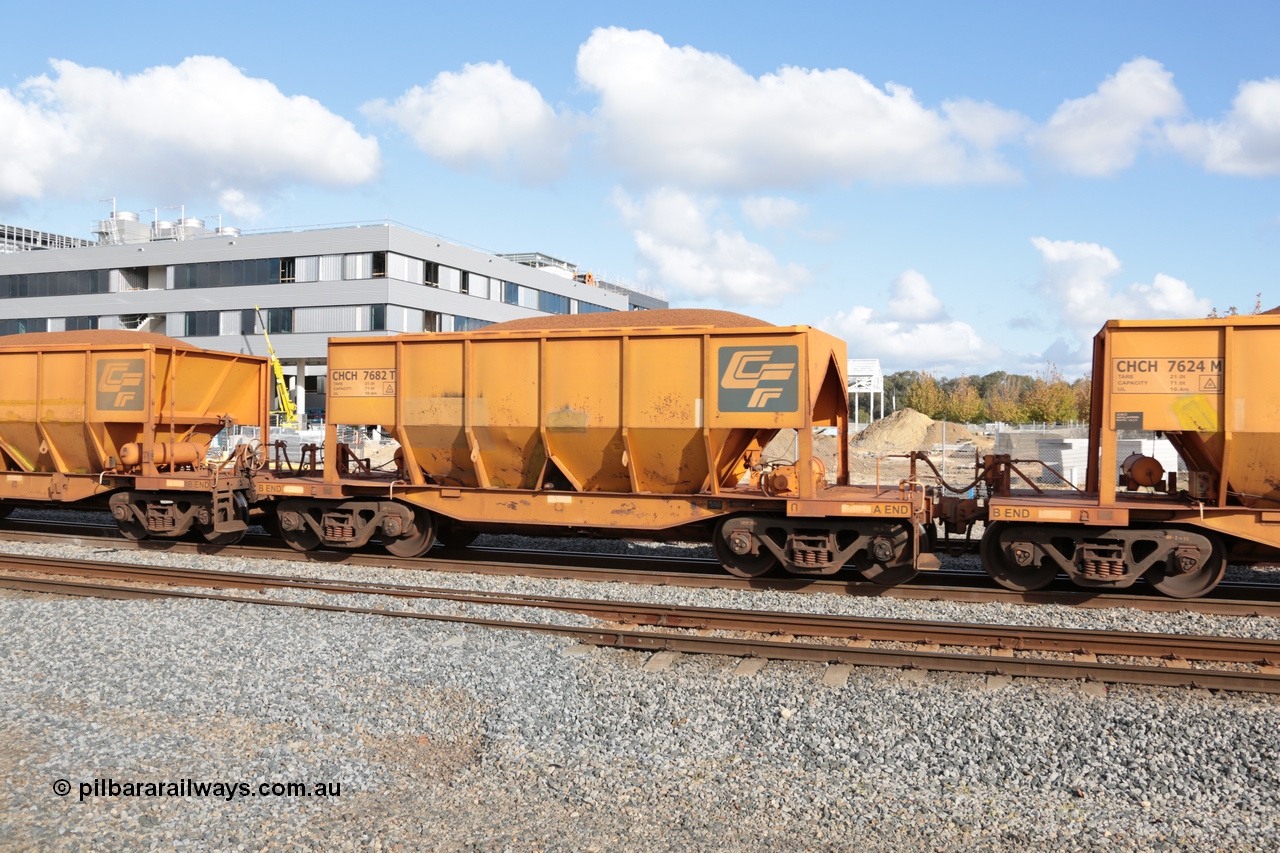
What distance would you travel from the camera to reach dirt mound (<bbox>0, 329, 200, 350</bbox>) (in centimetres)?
1444

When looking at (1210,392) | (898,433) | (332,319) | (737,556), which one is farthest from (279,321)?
(1210,392)

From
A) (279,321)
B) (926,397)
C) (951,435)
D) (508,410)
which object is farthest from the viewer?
(926,397)

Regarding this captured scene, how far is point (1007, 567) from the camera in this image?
10.3 metres

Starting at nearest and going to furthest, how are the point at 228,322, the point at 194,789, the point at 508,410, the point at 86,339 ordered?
the point at 194,789, the point at 508,410, the point at 86,339, the point at 228,322

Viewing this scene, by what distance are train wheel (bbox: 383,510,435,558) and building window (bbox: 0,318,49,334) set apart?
2223 inches

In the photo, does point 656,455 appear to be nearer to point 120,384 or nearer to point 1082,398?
point 120,384

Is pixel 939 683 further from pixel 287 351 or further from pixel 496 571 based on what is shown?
pixel 287 351

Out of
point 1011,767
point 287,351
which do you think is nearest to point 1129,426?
point 1011,767

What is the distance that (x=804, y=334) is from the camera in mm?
10430

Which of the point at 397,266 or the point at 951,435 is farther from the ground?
the point at 397,266

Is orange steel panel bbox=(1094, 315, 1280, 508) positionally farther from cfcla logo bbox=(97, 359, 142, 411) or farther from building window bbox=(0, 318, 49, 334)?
building window bbox=(0, 318, 49, 334)

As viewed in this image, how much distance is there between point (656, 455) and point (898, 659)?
4618 millimetres

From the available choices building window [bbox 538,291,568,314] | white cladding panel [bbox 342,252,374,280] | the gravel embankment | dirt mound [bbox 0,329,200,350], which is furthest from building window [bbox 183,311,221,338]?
the gravel embankment

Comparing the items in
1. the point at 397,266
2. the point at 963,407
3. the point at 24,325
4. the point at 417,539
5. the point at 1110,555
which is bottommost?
the point at 417,539
